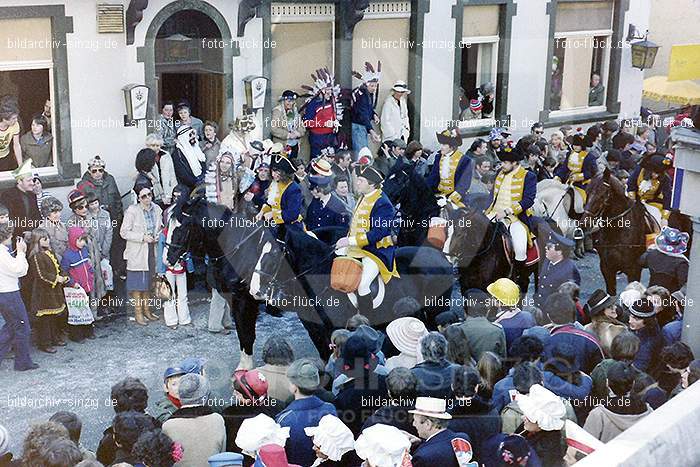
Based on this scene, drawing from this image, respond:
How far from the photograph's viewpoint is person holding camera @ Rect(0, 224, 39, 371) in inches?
372

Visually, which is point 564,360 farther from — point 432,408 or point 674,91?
point 674,91

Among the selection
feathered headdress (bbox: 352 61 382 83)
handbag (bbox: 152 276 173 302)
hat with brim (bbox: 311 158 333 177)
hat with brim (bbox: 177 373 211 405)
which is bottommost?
handbag (bbox: 152 276 173 302)

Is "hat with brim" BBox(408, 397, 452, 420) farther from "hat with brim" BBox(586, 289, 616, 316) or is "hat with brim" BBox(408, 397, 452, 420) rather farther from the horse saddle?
the horse saddle

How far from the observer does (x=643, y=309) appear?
26.1 feet

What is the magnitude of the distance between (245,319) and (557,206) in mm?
4430

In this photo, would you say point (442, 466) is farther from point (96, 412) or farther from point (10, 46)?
point (10, 46)

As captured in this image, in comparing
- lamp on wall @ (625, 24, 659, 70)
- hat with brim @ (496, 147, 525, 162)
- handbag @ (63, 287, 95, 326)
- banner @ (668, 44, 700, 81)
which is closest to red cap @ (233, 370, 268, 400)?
banner @ (668, 44, 700, 81)

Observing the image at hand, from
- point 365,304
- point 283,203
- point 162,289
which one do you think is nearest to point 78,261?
point 162,289

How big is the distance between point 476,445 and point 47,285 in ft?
17.8

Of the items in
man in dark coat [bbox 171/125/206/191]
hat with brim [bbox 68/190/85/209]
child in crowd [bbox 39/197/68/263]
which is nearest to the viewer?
child in crowd [bbox 39/197/68/263]

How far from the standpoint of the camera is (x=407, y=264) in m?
9.80

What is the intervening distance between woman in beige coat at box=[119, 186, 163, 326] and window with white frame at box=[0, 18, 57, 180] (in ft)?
5.44

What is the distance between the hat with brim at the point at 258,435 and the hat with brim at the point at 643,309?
10.7 feet

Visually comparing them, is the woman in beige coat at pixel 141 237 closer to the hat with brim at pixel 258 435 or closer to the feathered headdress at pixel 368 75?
the feathered headdress at pixel 368 75
